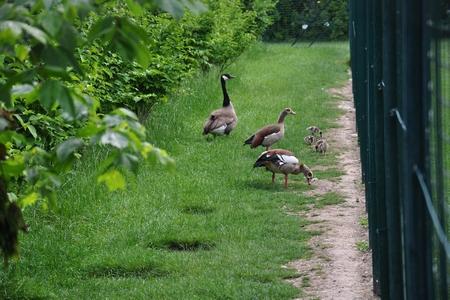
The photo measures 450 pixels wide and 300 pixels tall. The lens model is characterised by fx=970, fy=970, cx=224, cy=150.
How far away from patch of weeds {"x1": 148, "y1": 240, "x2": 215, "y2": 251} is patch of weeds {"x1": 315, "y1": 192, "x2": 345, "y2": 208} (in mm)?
2056

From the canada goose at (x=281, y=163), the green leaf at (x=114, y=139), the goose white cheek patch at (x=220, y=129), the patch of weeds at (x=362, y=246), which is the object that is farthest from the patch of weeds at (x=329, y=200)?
the green leaf at (x=114, y=139)

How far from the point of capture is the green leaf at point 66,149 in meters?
2.74

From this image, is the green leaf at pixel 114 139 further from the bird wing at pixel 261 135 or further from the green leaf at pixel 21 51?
the bird wing at pixel 261 135

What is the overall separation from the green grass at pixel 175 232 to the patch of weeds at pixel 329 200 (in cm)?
16

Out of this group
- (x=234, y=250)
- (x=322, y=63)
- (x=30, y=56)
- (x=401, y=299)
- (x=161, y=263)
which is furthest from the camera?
(x=322, y=63)

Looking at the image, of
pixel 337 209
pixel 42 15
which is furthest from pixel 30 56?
pixel 337 209

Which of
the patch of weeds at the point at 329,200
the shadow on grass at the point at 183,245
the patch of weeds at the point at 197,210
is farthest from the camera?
the patch of weeds at the point at 329,200

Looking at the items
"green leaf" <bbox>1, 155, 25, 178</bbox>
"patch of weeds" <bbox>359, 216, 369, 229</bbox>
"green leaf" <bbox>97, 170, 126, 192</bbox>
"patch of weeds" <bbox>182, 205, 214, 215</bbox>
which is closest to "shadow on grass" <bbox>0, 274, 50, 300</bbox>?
"patch of weeds" <bbox>182, 205, 214, 215</bbox>

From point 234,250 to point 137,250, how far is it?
2.67 ft

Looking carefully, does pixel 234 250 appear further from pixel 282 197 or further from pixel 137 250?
pixel 282 197

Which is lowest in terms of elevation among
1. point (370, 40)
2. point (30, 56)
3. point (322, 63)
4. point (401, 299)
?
point (322, 63)

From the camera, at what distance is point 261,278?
727 centimetres

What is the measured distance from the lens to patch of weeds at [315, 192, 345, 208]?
33.0ft

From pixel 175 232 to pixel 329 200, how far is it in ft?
7.59
